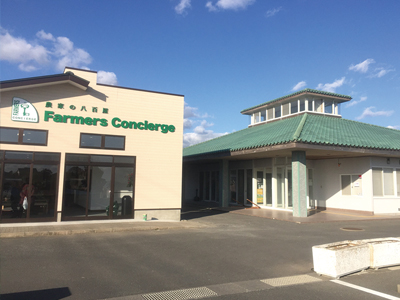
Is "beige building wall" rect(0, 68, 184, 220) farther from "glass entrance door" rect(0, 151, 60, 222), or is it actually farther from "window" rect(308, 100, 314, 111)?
"window" rect(308, 100, 314, 111)

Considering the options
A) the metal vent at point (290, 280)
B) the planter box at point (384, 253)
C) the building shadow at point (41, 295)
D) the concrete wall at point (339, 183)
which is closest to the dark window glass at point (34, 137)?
the building shadow at point (41, 295)

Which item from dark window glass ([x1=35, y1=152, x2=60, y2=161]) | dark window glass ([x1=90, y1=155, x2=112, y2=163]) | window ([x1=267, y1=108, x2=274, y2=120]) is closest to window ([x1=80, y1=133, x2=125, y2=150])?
dark window glass ([x1=90, y1=155, x2=112, y2=163])

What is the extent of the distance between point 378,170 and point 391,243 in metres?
12.5

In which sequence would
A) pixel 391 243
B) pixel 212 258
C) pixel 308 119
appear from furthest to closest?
1. pixel 308 119
2. pixel 212 258
3. pixel 391 243

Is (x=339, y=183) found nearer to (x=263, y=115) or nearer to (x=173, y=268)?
(x=263, y=115)

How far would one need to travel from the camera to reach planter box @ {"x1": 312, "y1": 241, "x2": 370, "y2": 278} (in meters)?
6.38

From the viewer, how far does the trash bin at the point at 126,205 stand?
13.7 meters

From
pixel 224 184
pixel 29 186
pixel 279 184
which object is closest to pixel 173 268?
pixel 29 186

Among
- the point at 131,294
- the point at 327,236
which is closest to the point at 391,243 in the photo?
the point at 327,236

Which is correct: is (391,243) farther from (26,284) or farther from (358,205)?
(358,205)

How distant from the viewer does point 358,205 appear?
18.2 metres

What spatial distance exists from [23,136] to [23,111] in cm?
97

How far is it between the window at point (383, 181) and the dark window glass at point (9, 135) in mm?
18210

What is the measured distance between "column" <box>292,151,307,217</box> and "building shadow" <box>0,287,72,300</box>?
42.0ft
